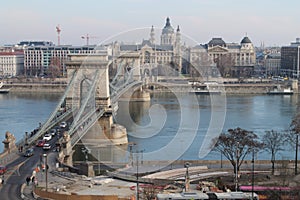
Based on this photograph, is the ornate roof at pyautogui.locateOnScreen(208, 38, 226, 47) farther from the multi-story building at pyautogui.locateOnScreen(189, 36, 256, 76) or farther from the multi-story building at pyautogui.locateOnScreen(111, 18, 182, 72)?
the multi-story building at pyautogui.locateOnScreen(111, 18, 182, 72)

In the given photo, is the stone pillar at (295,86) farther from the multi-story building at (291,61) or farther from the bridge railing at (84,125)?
the bridge railing at (84,125)

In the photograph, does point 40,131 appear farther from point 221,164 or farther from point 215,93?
point 215,93

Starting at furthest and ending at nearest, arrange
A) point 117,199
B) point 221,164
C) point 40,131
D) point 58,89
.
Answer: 1. point 58,89
2. point 40,131
3. point 221,164
4. point 117,199

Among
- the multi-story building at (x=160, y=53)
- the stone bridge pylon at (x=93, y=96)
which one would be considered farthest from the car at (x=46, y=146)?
the multi-story building at (x=160, y=53)

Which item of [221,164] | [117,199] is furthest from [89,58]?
[117,199]

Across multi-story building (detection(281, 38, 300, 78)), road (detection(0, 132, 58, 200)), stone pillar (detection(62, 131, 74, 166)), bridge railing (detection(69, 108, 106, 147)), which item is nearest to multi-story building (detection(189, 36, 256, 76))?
multi-story building (detection(281, 38, 300, 78))
